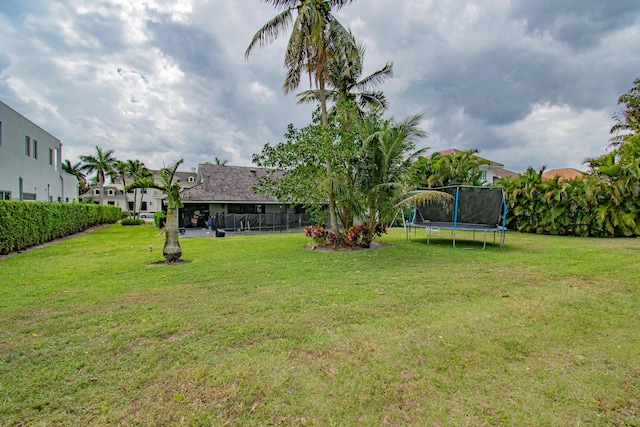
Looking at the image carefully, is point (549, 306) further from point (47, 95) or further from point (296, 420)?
point (47, 95)

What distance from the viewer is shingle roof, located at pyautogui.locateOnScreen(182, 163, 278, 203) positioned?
871 inches

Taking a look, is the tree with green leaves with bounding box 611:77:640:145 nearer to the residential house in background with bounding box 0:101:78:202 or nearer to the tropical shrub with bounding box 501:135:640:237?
the tropical shrub with bounding box 501:135:640:237

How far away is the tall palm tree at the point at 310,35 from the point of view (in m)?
9.41

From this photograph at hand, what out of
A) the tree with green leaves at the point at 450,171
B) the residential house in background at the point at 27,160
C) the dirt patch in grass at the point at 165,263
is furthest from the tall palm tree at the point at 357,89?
the residential house in background at the point at 27,160

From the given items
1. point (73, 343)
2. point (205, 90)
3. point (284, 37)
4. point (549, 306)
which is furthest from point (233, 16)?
point (549, 306)

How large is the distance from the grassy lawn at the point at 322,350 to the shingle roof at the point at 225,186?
1660 centimetres

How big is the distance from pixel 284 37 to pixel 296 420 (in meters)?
11.2

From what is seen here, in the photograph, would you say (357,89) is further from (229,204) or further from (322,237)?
(229,204)

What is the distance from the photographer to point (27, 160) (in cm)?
1609

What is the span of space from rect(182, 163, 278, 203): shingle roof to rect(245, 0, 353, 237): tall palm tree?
40.2 feet

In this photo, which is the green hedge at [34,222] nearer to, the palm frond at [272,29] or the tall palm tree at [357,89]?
the palm frond at [272,29]

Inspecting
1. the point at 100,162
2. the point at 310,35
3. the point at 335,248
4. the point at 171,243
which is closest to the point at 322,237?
the point at 335,248

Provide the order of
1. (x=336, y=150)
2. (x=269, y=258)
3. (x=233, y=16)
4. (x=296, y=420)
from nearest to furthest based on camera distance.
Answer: (x=296, y=420)
(x=269, y=258)
(x=336, y=150)
(x=233, y=16)

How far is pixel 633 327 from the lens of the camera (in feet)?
11.3
